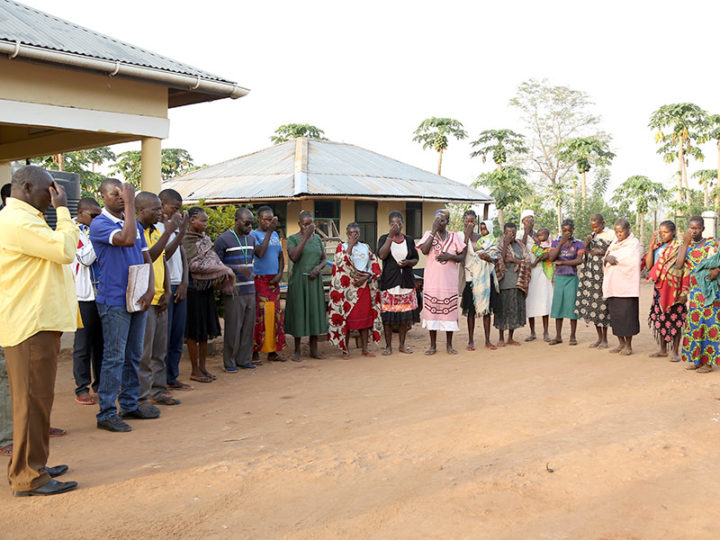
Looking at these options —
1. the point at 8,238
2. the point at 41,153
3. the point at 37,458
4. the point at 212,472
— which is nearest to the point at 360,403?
the point at 212,472

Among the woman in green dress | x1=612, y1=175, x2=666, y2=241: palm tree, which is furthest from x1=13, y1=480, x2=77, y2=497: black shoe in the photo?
x1=612, y1=175, x2=666, y2=241: palm tree

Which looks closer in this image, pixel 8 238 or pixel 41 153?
pixel 8 238

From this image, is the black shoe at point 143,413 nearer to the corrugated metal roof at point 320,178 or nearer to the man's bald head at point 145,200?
the man's bald head at point 145,200

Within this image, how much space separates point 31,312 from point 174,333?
279 cm

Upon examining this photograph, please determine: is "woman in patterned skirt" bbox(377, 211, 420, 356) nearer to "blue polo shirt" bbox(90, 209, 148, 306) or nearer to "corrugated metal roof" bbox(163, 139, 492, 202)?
"blue polo shirt" bbox(90, 209, 148, 306)

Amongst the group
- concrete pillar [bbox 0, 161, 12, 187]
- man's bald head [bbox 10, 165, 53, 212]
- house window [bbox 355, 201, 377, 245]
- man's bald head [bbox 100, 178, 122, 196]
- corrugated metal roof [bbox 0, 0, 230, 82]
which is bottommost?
man's bald head [bbox 10, 165, 53, 212]

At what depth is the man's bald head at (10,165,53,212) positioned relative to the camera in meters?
3.71

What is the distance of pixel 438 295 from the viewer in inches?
334

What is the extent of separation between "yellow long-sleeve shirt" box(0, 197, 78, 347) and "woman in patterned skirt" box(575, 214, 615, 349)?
6811 millimetres

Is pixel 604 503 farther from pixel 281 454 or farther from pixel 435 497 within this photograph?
pixel 281 454

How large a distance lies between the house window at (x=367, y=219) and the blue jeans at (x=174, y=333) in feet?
42.5

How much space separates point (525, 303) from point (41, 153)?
29.5 ft

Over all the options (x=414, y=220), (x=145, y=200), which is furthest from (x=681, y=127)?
(x=145, y=200)

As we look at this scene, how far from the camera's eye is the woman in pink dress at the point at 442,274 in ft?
27.5
